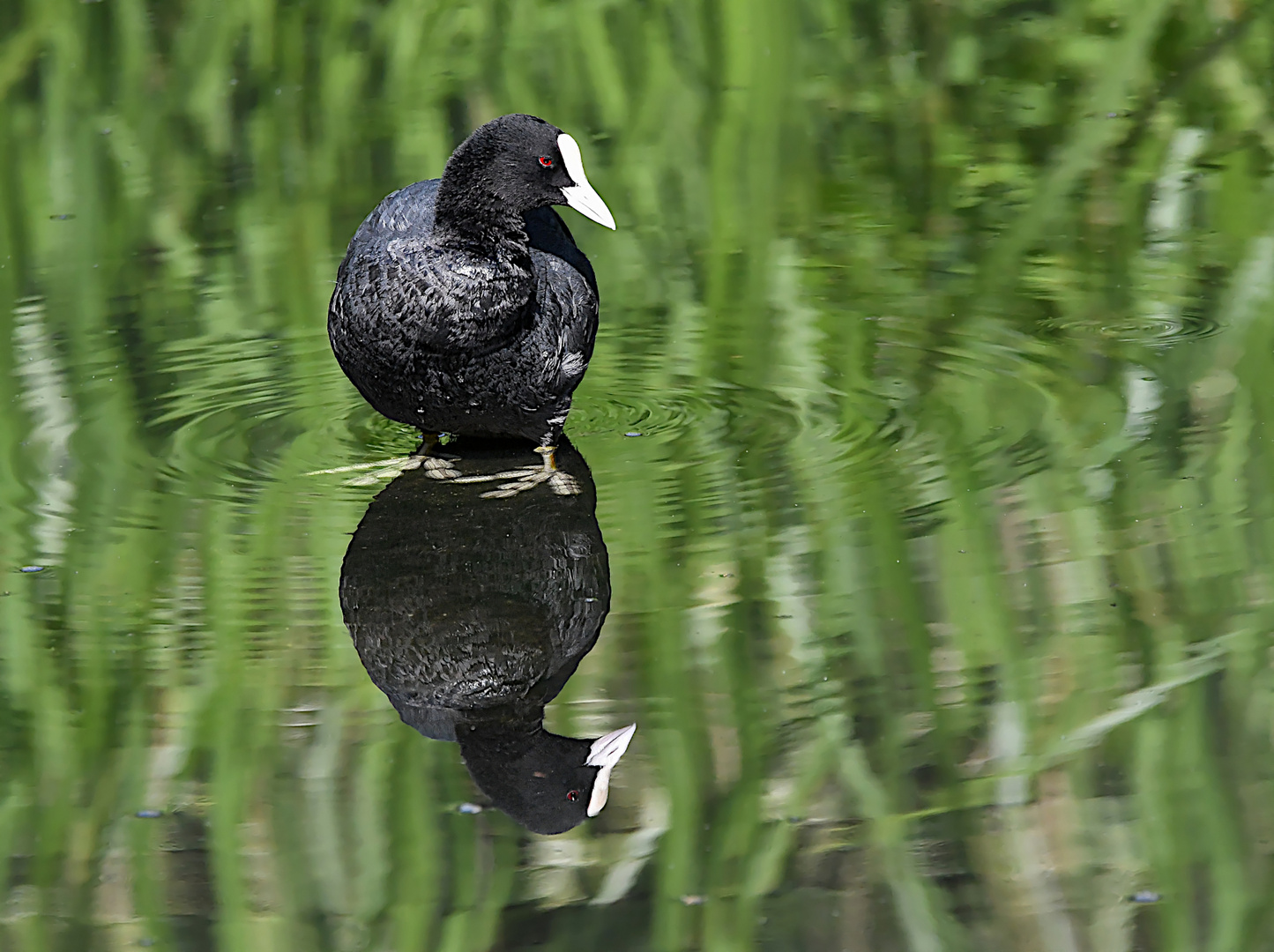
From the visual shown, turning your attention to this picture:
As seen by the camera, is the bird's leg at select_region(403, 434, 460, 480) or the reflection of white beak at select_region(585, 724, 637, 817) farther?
the bird's leg at select_region(403, 434, 460, 480)

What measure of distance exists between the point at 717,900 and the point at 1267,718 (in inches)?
43.8

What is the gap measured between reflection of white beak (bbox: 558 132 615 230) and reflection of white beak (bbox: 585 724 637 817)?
5.93ft

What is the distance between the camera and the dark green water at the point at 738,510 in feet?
9.87

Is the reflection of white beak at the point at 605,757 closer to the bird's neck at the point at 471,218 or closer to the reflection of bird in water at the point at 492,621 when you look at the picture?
the reflection of bird in water at the point at 492,621

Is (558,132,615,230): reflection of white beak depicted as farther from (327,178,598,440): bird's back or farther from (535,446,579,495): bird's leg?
(535,446,579,495): bird's leg

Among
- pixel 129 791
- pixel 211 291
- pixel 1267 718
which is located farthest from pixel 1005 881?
pixel 211 291

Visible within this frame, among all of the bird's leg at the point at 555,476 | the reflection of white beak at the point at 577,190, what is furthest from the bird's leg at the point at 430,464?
the reflection of white beak at the point at 577,190

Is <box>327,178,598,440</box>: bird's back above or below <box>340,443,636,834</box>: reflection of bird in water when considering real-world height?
above

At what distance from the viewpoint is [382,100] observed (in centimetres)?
844

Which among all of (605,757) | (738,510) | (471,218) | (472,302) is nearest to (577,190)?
(471,218)

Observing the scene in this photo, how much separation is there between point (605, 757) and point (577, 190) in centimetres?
198

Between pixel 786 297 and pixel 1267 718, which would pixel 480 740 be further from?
pixel 786 297

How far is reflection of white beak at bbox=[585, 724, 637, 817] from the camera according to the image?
3.23 metres

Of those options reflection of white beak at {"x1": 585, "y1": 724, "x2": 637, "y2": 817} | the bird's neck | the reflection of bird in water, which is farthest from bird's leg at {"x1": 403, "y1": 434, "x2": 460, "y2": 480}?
reflection of white beak at {"x1": 585, "y1": 724, "x2": 637, "y2": 817}
